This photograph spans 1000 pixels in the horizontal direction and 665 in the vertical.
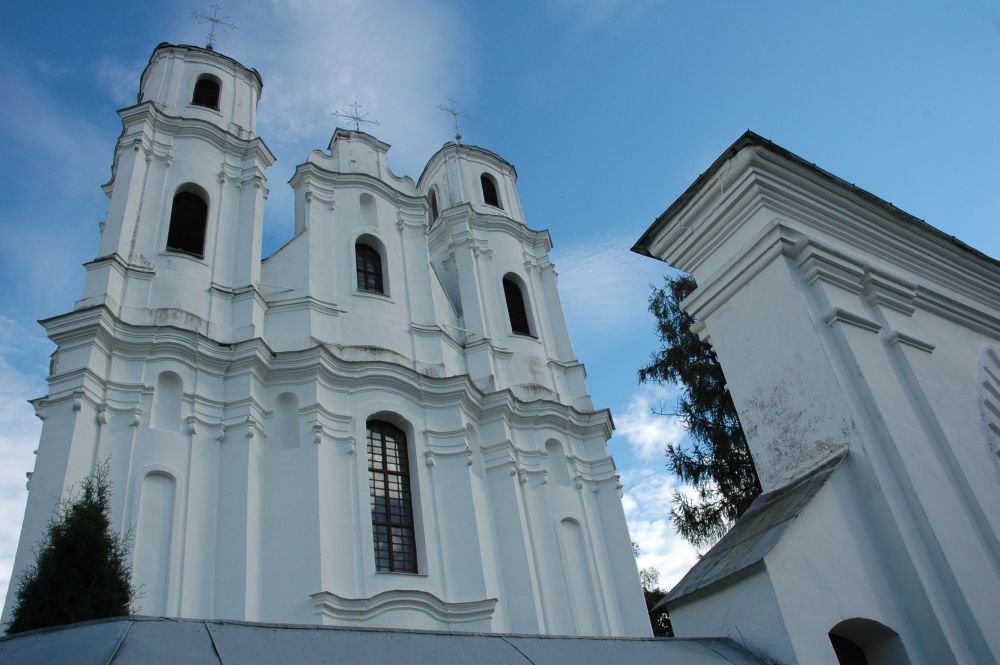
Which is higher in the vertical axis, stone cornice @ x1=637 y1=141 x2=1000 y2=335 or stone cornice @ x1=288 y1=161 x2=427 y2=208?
stone cornice @ x1=288 y1=161 x2=427 y2=208

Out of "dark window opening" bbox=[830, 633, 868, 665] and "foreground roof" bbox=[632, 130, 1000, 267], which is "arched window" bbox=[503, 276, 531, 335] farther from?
"dark window opening" bbox=[830, 633, 868, 665]

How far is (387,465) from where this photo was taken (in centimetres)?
1600

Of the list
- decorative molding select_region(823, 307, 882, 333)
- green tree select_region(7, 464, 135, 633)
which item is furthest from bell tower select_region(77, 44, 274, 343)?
decorative molding select_region(823, 307, 882, 333)

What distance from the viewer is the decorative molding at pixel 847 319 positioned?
529 centimetres

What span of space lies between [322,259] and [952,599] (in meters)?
15.6

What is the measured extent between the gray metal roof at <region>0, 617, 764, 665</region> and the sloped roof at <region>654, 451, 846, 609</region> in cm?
60

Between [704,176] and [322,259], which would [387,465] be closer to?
[322,259]

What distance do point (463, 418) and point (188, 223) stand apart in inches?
293

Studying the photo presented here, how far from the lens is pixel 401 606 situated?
13.5 m

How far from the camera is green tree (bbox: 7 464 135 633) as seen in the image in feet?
26.7

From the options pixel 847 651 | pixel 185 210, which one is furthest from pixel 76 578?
pixel 185 210

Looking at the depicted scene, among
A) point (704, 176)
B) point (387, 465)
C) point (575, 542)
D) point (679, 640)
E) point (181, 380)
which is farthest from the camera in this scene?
point (575, 542)

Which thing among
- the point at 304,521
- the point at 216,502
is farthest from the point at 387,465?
the point at 216,502

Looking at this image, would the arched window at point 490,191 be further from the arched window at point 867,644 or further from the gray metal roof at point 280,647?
the gray metal roof at point 280,647
